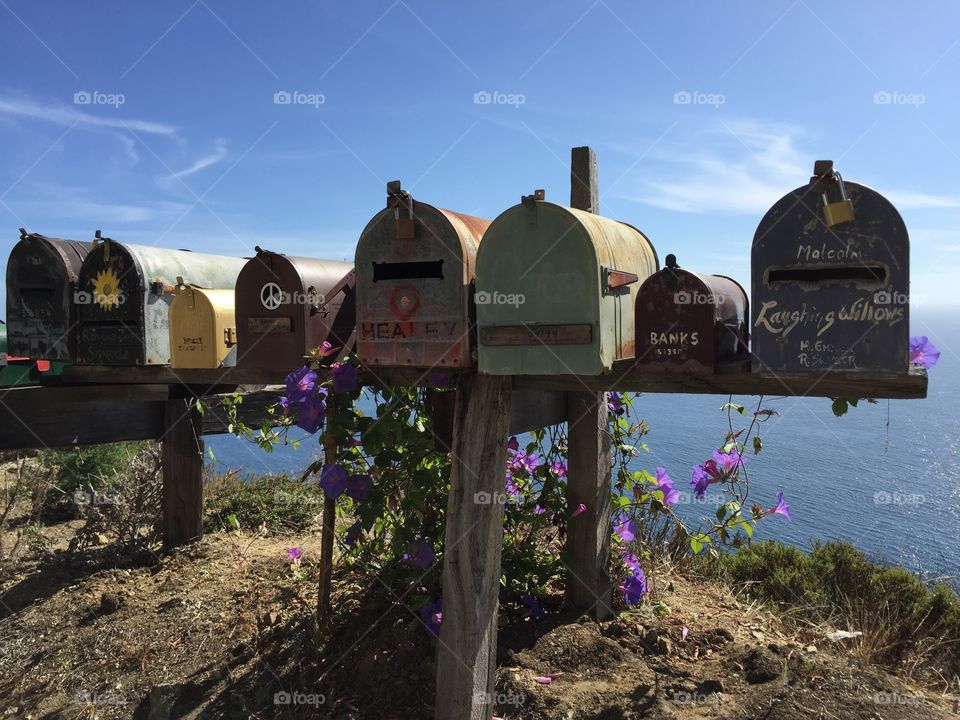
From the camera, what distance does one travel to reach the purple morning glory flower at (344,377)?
278cm

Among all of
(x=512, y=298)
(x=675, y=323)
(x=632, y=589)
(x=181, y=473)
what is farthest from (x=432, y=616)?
(x=181, y=473)

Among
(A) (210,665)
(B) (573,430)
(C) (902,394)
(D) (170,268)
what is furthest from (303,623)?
(C) (902,394)

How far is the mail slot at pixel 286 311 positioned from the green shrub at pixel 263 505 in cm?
212

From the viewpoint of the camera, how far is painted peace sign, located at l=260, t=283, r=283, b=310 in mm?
2875

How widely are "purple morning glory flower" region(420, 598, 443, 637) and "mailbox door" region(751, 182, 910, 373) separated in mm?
1732

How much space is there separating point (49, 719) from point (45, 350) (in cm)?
165

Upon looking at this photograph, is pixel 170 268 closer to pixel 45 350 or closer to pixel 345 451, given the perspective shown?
pixel 45 350

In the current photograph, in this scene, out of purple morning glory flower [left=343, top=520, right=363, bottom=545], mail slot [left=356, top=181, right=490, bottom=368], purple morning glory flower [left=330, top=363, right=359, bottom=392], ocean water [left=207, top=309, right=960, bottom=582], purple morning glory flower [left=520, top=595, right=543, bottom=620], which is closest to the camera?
mail slot [left=356, top=181, right=490, bottom=368]

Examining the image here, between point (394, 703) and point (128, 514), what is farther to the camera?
point (128, 514)

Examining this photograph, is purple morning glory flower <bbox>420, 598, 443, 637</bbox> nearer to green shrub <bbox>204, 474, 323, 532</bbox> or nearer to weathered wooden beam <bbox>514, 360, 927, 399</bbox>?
weathered wooden beam <bbox>514, 360, 927, 399</bbox>

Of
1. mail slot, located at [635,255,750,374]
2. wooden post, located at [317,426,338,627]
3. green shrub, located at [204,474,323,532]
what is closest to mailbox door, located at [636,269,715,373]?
mail slot, located at [635,255,750,374]

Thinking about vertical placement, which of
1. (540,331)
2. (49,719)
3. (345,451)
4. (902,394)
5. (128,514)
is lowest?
(49,719)

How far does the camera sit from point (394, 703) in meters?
2.89

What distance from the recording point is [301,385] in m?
2.82
